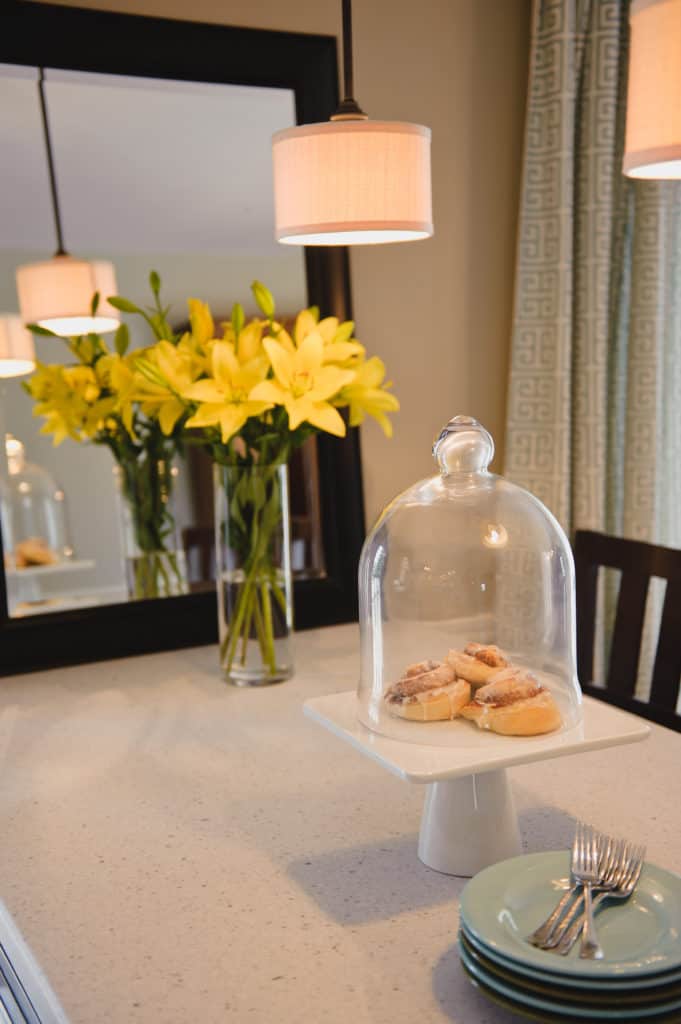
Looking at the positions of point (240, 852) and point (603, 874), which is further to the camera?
point (240, 852)

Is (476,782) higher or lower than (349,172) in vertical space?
lower

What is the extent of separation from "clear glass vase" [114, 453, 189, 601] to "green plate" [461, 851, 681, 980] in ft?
3.70

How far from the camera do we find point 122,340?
1.88 meters

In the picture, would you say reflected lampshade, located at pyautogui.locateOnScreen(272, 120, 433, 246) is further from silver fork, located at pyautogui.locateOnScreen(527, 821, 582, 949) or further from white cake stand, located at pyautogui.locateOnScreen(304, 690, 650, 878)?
silver fork, located at pyautogui.locateOnScreen(527, 821, 582, 949)

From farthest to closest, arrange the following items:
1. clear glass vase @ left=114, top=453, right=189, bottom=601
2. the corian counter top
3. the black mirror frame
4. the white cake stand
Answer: clear glass vase @ left=114, top=453, right=189, bottom=601
the black mirror frame
the white cake stand
the corian counter top

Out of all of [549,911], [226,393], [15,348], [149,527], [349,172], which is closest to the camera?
[549,911]

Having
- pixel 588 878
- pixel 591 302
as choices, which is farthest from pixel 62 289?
pixel 588 878

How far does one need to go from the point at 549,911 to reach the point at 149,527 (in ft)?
3.98

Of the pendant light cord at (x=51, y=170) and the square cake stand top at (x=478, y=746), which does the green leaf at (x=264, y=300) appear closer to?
the pendant light cord at (x=51, y=170)

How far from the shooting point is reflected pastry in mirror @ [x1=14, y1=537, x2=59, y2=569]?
1850 millimetres

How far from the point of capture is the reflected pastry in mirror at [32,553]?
185 cm

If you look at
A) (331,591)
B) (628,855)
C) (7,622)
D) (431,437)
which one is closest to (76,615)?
(7,622)

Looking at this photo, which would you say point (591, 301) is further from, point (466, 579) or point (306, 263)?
point (466, 579)

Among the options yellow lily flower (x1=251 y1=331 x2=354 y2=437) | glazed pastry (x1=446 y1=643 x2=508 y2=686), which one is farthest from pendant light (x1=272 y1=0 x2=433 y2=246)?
glazed pastry (x1=446 y1=643 x2=508 y2=686)
